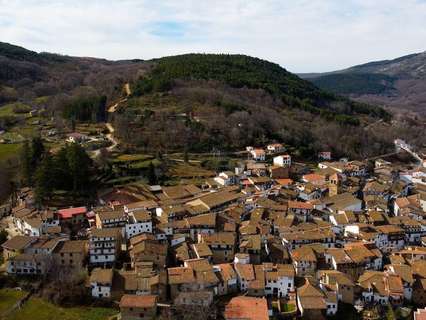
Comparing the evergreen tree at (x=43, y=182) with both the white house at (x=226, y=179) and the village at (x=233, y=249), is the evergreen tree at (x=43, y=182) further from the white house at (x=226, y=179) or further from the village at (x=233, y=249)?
the white house at (x=226, y=179)

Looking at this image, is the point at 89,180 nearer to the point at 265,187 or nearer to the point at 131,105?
the point at 265,187

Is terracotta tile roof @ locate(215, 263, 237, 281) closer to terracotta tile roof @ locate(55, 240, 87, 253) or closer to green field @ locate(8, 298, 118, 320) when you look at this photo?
green field @ locate(8, 298, 118, 320)

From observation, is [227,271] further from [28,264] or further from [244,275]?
[28,264]

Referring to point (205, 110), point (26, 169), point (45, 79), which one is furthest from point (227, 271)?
point (45, 79)

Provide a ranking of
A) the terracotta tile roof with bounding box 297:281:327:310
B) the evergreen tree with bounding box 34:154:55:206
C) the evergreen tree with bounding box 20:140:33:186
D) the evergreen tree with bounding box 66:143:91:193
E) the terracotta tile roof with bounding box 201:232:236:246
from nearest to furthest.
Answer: the terracotta tile roof with bounding box 297:281:327:310, the terracotta tile roof with bounding box 201:232:236:246, the evergreen tree with bounding box 34:154:55:206, the evergreen tree with bounding box 66:143:91:193, the evergreen tree with bounding box 20:140:33:186

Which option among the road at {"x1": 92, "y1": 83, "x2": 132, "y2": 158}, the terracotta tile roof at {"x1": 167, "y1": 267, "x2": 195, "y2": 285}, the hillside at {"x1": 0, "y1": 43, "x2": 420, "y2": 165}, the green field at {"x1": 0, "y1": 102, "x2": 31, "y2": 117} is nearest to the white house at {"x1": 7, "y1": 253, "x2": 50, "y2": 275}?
the terracotta tile roof at {"x1": 167, "y1": 267, "x2": 195, "y2": 285}

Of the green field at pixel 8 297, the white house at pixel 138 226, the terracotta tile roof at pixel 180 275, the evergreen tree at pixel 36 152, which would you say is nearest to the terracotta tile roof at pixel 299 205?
the white house at pixel 138 226

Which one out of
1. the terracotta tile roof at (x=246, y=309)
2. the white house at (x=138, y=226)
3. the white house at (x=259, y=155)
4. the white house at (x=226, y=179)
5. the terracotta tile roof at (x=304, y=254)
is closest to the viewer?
the terracotta tile roof at (x=246, y=309)
